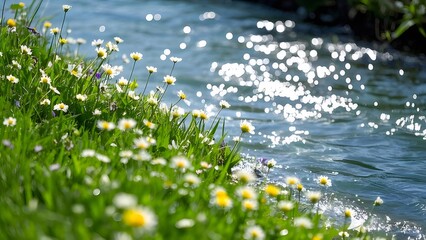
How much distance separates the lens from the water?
515 centimetres

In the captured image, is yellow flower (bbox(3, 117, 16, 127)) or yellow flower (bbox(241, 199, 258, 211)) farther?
yellow flower (bbox(3, 117, 16, 127))

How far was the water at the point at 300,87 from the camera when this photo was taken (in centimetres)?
515

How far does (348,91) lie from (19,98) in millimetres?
4956

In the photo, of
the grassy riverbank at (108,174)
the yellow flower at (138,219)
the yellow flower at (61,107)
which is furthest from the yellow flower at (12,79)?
the yellow flower at (138,219)

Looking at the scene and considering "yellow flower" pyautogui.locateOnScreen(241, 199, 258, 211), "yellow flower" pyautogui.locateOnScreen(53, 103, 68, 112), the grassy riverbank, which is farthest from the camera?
"yellow flower" pyautogui.locateOnScreen(53, 103, 68, 112)

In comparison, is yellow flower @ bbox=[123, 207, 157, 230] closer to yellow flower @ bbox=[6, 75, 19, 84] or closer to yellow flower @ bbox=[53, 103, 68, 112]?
yellow flower @ bbox=[53, 103, 68, 112]

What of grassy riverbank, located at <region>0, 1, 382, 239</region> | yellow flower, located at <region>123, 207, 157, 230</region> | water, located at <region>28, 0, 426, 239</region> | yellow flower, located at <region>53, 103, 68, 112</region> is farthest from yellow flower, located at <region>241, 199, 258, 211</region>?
water, located at <region>28, 0, 426, 239</region>

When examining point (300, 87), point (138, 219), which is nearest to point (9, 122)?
point (138, 219)

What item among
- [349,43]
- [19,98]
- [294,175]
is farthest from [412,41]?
[19,98]

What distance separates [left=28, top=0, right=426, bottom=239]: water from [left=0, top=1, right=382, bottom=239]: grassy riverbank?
538 millimetres

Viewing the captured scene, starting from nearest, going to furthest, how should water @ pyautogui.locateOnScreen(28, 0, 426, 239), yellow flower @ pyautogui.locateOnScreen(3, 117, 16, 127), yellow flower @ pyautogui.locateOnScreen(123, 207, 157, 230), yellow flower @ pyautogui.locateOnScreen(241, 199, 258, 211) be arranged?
yellow flower @ pyautogui.locateOnScreen(123, 207, 157, 230) → yellow flower @ pyautogui.locateOnScreen(241, 199, 258, 211) → yellow flower @ pyautogui.locateOnScreen(3, 117, 16, 127) → water @ pyautogui.locateOnScreen(28, 0, 426, 239)

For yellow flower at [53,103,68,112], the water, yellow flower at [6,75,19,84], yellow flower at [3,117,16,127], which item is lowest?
the water

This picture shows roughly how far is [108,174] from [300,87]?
225 inches

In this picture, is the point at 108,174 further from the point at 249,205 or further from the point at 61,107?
the point at 61,107
